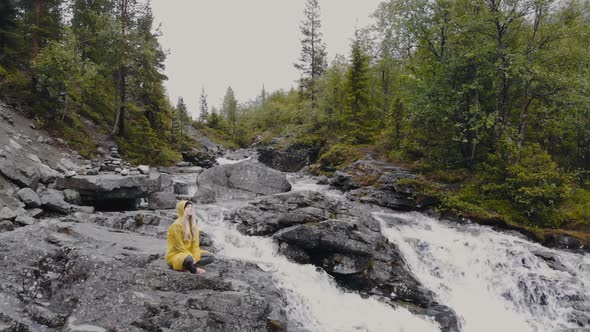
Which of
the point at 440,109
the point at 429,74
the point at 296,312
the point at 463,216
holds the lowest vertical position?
the point at 296,312

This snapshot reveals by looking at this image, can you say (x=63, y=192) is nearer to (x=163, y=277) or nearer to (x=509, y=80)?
(x=163, y=277)

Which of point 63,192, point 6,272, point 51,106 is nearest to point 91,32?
point 51,106

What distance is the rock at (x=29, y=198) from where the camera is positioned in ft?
41.0

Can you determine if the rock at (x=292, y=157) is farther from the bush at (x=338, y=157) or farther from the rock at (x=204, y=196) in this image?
the rock at (x=204, y=196)

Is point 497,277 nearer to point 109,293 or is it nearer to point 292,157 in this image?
point 109,293

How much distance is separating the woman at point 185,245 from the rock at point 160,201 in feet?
28.8

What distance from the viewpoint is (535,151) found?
734 inches

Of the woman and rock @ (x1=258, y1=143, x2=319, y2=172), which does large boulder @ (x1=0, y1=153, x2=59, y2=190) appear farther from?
rock @ (x1=258, y1=143, x2=319, y2=172)

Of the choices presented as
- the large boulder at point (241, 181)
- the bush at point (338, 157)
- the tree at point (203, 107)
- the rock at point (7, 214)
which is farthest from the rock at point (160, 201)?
the tree at point (203, 107)

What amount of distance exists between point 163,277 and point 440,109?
20.3 meters

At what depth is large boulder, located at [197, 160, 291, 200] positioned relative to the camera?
19.8 meters

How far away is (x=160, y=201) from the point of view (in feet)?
54.2

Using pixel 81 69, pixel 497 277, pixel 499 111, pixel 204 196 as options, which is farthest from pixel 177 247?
pixel 81 69

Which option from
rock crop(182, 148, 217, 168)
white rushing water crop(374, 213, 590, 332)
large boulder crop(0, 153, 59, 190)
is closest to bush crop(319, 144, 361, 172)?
white rushing water crop(374, 213, 590, 332)
